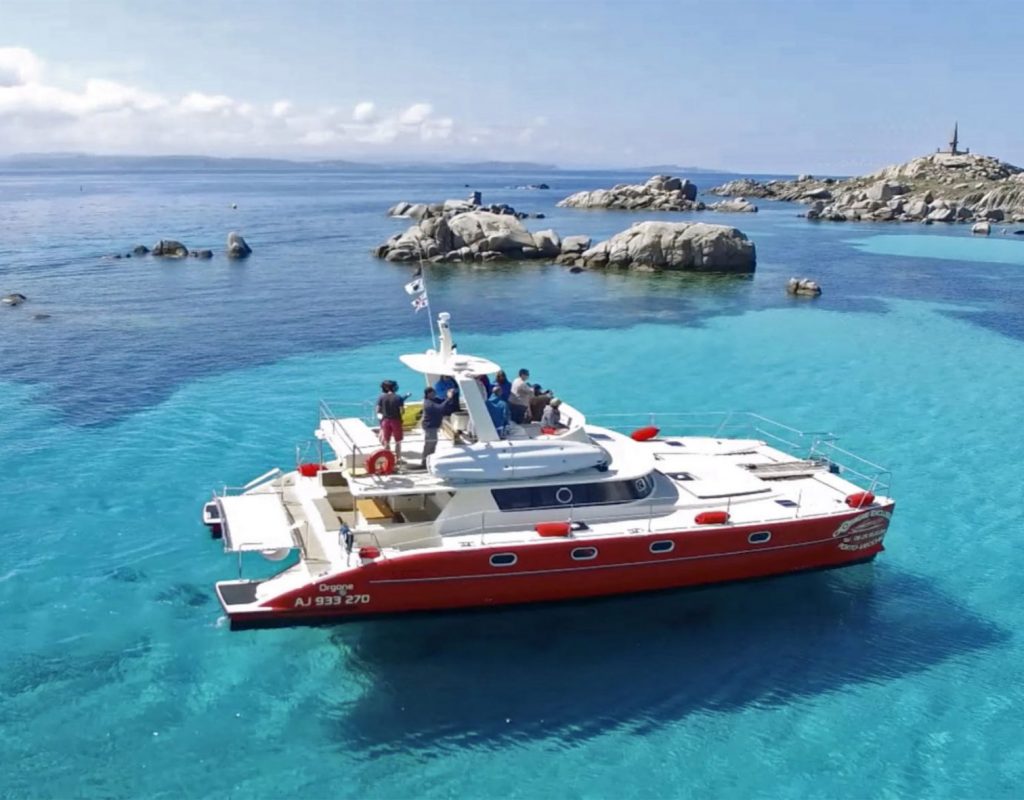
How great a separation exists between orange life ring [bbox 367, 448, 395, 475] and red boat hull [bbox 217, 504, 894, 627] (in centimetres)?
175

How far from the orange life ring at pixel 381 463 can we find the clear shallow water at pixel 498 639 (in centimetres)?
287

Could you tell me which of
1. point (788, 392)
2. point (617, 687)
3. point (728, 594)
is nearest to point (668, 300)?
point (788, 392)

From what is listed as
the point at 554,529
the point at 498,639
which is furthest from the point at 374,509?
the point at 554,529

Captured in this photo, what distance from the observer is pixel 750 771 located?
12898mm

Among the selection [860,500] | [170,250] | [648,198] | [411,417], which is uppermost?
[648,198]

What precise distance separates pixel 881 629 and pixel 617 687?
18.7ft

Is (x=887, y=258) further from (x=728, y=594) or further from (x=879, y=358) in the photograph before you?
(x=728, y=594)

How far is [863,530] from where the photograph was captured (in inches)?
701

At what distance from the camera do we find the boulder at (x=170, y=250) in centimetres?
6725

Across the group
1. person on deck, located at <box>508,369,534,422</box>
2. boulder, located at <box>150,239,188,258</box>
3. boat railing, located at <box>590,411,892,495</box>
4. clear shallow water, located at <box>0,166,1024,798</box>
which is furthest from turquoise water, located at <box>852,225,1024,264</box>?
person on deck, located at <box>508,369,534,422</box>

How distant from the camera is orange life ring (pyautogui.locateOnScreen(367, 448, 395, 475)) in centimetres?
1603

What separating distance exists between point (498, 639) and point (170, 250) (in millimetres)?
60283

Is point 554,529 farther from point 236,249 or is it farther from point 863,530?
point 236,249

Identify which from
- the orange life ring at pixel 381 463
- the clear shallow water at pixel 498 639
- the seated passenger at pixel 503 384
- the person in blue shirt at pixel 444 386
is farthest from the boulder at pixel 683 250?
the orange life ring at pixel 381 463
